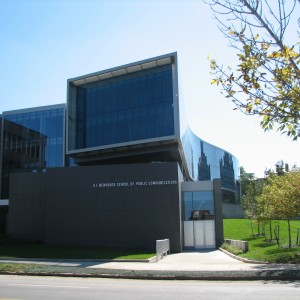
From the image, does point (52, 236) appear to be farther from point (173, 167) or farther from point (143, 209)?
point (173, 167)

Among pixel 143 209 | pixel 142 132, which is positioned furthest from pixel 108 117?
pixel 143 209

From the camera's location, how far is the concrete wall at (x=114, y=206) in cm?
3253

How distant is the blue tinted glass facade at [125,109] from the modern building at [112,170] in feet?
0.37

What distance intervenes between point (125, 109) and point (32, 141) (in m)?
22.2

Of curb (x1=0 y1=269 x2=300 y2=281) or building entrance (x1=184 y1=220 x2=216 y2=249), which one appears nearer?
curb (x1=0 y1=269 x2=300 y2=281)

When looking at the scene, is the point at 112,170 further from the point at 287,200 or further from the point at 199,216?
the point at 287,200

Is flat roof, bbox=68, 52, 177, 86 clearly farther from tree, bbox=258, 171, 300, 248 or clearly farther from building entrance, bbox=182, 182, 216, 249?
tree, bbox=258, 171, 300, 248

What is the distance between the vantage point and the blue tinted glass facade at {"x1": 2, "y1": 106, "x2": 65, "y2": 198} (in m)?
61.7

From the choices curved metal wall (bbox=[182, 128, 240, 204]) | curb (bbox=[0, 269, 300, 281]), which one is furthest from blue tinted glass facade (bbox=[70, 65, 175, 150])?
curved metal wall (bbox=[182, 128, 240, 204])

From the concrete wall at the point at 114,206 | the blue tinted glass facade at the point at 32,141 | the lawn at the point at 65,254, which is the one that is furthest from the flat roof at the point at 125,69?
the lawn at the point at 65,254

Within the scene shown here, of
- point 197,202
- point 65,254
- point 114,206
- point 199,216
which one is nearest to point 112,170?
point 114,206

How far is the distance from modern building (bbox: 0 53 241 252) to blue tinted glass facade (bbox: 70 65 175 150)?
0.11 metres

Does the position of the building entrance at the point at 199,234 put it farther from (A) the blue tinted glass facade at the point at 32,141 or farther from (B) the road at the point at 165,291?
(A) the blue tinted glass facade at the point at 32,141

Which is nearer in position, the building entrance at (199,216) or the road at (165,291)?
the road at (165,291)
